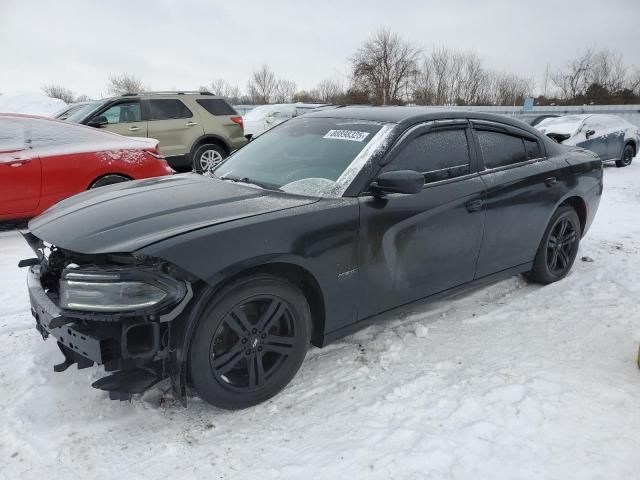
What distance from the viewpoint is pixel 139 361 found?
7.54ft

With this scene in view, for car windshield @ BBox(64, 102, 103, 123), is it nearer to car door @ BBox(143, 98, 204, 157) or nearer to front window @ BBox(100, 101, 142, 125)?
front window @ BBox(100, 101, 142, 125)

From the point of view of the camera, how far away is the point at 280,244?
2.53 m

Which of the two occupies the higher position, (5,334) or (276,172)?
(276,172)

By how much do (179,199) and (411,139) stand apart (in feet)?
5.04

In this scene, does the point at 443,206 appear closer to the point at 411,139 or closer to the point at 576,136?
the point at 411,139

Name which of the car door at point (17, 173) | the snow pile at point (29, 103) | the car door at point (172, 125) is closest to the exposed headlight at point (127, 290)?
the car door at point (17, 173)

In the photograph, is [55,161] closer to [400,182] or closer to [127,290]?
[127,290]

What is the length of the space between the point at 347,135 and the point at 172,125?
21.5ft

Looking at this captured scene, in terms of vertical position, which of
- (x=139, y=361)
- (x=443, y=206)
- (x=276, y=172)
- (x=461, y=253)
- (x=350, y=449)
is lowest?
(x=350, y=449)

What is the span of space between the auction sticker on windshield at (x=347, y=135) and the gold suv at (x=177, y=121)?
19.3ft

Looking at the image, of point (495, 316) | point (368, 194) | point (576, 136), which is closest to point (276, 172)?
point (368, 194)

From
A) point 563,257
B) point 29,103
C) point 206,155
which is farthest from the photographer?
point 29,103

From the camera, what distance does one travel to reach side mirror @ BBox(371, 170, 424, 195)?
9.25 ft

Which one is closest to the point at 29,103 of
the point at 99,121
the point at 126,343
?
the point at 99,121
